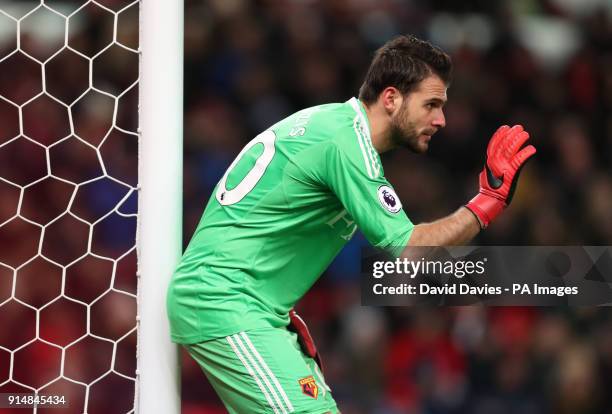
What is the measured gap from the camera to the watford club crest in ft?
6.15

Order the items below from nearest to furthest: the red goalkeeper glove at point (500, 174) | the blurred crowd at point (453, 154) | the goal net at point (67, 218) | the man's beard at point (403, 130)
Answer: the red goalkeeper glove at point (500, 174), the man's beard at point (403, 130), the goal net at point (67, 218), the blurred crowd at point (453, 154)

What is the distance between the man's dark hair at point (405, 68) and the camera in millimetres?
2100

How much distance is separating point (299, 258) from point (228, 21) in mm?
2456

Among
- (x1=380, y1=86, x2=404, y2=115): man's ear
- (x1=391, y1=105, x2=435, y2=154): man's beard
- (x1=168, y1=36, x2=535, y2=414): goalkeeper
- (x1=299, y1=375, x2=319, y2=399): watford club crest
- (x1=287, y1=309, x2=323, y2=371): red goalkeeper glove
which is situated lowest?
(x1=299, y1=375, x2=319, y2=399): watford club crest

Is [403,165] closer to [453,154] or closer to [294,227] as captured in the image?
[453,154]

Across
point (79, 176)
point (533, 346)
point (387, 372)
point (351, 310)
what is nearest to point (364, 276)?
point (351, 310)

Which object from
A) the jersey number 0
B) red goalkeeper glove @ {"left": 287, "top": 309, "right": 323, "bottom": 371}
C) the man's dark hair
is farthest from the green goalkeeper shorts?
the man's dark hair

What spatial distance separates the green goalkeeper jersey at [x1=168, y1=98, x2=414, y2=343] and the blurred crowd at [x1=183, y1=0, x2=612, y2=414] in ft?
5.43

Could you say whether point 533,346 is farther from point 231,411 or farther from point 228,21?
point 231,411

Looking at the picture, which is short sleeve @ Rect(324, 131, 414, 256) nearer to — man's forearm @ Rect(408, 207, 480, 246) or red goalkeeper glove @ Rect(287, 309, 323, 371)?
man's forearm @ Rect(408, 207, 480, 246)

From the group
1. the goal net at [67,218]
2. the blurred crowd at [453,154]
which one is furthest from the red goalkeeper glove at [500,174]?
the blurred crowd at [453,154]

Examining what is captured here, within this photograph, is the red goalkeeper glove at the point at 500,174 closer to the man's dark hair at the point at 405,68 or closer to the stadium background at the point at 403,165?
the man's dark hair at the point at 405,68

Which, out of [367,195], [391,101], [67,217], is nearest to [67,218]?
[67,217]

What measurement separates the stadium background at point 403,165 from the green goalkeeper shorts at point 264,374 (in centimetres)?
146
